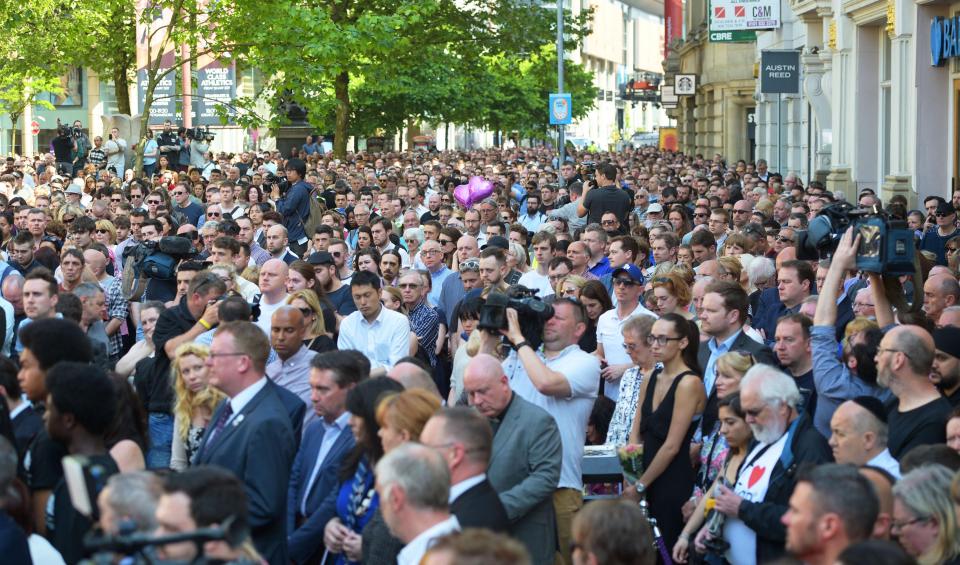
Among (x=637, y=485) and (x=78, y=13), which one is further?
(x=78, y=13)

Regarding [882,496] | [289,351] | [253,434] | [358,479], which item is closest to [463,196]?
[289,351]

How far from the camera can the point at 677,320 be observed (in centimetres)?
863

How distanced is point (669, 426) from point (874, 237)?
1476 mm

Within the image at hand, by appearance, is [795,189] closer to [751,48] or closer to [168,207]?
[168,207]

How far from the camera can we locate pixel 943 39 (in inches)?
875

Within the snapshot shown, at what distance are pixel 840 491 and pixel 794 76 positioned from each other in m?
25.2

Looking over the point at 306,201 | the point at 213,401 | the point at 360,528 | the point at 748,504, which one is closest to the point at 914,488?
the point at 748,504

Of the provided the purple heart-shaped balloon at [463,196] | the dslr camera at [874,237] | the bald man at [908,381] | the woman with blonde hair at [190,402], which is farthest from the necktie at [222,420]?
the purple heart-shaped balloon at [463,196]

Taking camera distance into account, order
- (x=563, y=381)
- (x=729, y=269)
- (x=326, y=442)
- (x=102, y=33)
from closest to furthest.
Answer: (x=326, y=442) < (x=563, y=381) < (x=729, y=269) < (x=102, y=33)

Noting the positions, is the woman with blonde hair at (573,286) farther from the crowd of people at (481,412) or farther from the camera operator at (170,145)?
the camera operator at (170,145)

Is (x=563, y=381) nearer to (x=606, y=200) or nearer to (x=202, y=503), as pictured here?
(x=202, y=503)

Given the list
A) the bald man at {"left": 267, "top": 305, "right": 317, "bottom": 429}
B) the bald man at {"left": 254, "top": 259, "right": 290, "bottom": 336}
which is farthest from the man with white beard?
the bald man at {"left": 254, "top": 259, "right": 290, "bottom": 336}

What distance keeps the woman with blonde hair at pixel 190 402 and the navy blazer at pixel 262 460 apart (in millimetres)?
929

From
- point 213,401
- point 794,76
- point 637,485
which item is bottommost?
point 637,485
